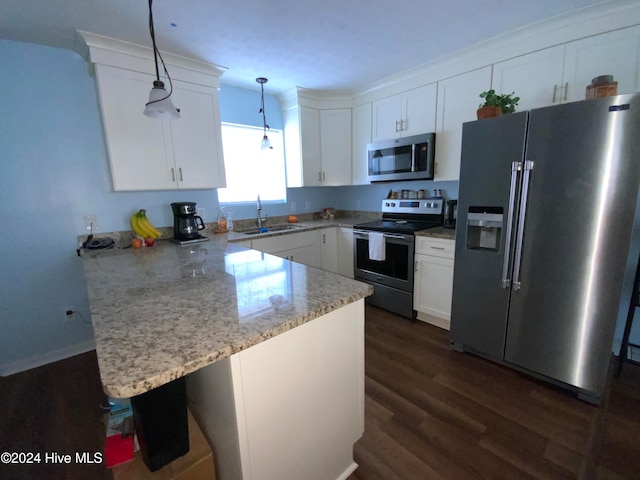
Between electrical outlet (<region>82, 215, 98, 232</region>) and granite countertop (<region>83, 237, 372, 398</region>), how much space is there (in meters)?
0.75

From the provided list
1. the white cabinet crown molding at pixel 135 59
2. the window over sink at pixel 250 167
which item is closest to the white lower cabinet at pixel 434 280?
the window over sink at pixel 250 167

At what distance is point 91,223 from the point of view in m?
2.30

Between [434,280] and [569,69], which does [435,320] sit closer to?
[434,280]

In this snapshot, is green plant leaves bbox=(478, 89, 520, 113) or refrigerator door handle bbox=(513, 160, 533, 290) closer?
refrigerator door handle bbox=(513, 160, 533, 290)

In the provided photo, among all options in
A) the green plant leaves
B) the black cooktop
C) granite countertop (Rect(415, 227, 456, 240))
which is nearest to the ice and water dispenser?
granite countertop (Rect(415, 227, 456, 240))

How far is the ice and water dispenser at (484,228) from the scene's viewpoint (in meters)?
1.90

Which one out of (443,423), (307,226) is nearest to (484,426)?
(443,423)

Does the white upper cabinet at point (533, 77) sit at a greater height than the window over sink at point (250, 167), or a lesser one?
greater

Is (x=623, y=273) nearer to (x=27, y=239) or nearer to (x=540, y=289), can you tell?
(x=540, y=289)

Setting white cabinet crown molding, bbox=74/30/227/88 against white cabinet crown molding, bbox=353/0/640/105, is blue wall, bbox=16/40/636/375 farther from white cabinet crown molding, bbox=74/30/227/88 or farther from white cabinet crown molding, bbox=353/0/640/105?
white cabinet crown molding, bbox=353/0/640/105

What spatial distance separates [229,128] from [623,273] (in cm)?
337

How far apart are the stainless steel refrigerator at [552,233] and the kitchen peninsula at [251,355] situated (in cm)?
131

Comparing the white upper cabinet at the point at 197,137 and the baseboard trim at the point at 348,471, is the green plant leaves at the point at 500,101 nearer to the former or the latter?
the white upper cabinet at the point at 197,137

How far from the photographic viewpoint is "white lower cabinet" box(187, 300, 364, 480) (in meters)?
0.86
